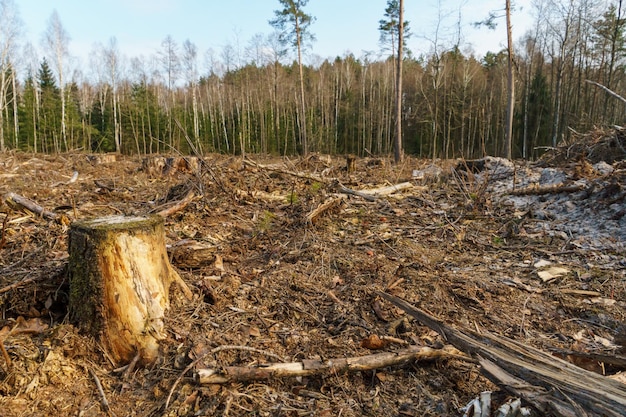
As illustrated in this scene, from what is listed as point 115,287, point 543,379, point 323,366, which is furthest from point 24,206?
point 543,379

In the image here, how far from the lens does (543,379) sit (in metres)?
1.91

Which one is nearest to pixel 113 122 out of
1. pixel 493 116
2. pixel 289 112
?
pixel 289 112

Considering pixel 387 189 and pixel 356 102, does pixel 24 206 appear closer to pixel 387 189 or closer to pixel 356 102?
pixel 387 189

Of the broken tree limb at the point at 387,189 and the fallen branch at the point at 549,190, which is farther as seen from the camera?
the broken tree limb at the point at 387,189

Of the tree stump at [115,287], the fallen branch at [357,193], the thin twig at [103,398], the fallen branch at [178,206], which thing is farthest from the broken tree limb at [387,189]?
the thin twig at [103,398]

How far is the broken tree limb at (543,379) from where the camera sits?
66.7 inches

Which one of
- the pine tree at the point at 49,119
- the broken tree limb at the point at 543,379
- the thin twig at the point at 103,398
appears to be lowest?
the thin twig at the point at 103,398

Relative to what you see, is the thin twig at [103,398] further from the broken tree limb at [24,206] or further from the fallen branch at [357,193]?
the fallen branch at [357,193]

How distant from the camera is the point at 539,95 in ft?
92.8

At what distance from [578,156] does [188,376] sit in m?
9.22

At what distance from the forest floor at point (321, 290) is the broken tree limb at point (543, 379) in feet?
0.59

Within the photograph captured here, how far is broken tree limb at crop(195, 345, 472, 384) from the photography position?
2.21 m

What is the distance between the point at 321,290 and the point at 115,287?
1798mm

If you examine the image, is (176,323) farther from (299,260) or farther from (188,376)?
(299,260)
